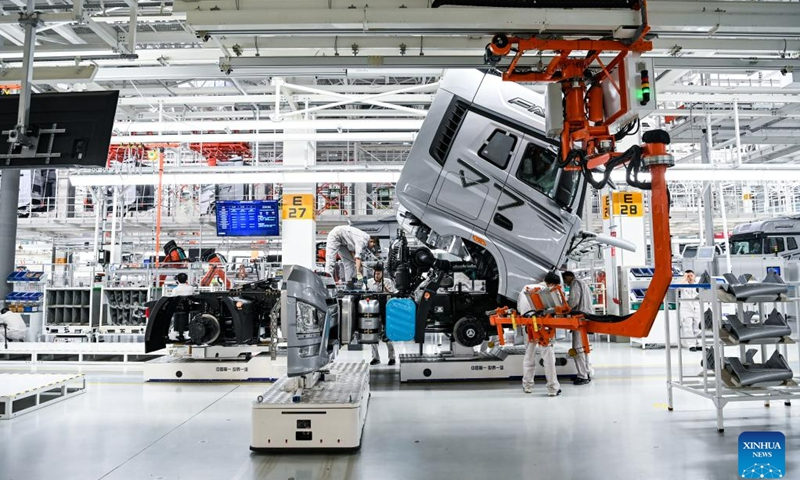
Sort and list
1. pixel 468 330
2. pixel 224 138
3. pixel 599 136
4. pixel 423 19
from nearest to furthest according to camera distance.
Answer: pixel 423 19
pixel 599 136
pixel 468 330
pixel 224 138

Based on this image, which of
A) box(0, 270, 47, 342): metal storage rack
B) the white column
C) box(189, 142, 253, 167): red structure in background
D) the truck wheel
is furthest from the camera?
box(189, 142, 253, 167): red structure in background

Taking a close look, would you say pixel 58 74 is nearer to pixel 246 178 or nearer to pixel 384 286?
pixel 384 286

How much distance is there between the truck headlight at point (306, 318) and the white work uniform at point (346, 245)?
3.82 m

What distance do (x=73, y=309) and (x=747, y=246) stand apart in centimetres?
1727

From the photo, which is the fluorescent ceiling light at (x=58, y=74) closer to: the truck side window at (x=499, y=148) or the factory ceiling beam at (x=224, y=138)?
the factory ceiling beam at (x=224, y=138)

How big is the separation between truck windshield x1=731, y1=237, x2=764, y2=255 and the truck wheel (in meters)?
11.6

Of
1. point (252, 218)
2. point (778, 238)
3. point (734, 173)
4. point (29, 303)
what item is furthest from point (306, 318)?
point (778, 238)

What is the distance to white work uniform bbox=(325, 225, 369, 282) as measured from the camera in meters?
8.12

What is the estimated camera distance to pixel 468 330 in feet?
22.7

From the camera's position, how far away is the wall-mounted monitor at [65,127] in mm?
5074

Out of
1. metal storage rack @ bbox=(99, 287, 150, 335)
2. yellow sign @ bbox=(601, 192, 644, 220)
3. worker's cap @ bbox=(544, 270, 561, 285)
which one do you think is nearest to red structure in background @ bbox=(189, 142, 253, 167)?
metal storage rack @ bbox=(99, 287, 150, 335)

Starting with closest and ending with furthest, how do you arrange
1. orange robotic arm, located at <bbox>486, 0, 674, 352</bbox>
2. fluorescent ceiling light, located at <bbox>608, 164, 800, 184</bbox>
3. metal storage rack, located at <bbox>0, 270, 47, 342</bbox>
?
orange robotic arm, located at <bbox>486, 0, 674, 352</bbox> < fluorescent ceiling light, located at <bbox>608, 164, 800, 184</bbox> < metal storage rack, located at <bbox>0, 270, 47, 342</bbox>

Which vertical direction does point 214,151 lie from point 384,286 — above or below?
above

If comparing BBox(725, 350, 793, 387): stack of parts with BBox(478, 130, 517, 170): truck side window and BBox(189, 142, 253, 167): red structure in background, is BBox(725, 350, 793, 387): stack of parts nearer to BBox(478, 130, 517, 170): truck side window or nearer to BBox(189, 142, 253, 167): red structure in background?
BBox(478, 130, 517, 170): truck side window
